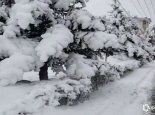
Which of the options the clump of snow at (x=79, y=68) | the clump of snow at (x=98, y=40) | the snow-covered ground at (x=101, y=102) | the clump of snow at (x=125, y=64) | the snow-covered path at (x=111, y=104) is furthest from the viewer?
the clump of snow at (x=125, y=64)

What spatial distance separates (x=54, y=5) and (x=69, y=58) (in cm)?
175

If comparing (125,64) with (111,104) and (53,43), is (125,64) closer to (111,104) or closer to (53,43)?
(111,104)

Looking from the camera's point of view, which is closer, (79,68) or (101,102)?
(79,68)

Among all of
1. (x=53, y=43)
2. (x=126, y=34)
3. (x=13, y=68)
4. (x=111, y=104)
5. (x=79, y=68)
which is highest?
(x=126, y=34)

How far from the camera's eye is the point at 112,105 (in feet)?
31.2

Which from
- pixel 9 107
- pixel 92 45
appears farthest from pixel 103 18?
pixel 9 107

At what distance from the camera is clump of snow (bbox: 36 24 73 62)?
851 centimetres

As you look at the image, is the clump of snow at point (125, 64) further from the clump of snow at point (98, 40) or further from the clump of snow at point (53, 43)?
the clump of snow at point (53, 43)

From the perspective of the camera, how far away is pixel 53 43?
8727 mm

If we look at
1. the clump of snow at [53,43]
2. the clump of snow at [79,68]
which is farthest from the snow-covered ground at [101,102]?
the clump of snow at [53,43]

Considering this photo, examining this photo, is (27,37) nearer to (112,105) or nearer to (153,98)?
(112,105)

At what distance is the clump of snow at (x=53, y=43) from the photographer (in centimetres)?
851

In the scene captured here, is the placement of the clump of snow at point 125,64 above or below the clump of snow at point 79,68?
below

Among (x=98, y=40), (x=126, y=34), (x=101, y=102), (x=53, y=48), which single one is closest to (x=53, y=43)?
(x=53, y=48)
